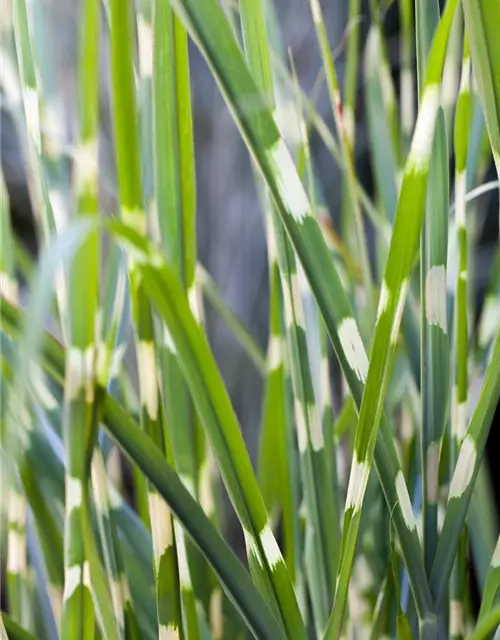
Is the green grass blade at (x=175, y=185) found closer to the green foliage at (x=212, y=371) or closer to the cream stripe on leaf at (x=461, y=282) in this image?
the green foliage at (x=212, y=371)

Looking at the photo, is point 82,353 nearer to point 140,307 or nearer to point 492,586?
point 140,307

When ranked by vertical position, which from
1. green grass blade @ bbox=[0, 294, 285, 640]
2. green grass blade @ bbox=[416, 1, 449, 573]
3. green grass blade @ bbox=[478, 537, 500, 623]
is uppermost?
green grass blade @ bbox=[416, 1, 449, 573]

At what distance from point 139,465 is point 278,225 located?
0.35 feet

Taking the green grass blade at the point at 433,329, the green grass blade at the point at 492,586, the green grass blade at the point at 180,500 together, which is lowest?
the green grass blade at the point at 492,586

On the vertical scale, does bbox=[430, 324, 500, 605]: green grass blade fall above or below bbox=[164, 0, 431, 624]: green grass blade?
below

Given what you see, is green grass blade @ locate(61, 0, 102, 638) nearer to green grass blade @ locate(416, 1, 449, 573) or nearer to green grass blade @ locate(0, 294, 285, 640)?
green grass blade @ locate(0, 294, 285, 640)

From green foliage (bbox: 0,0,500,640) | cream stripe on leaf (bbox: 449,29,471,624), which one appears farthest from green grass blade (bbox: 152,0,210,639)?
cream stripe on leaf (bbox: 449,29,471,624)

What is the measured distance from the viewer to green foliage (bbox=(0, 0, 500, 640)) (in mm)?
168

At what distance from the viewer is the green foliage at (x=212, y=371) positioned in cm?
17

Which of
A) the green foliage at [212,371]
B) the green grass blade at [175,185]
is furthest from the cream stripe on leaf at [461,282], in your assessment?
the green grass blade at [175,185]

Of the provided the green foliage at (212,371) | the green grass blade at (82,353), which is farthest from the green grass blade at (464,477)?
the green grass blade at (82,353)

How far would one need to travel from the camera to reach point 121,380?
1.03ft

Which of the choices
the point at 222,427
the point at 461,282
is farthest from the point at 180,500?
the point at 461,282

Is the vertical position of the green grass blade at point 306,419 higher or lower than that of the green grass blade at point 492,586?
higher
